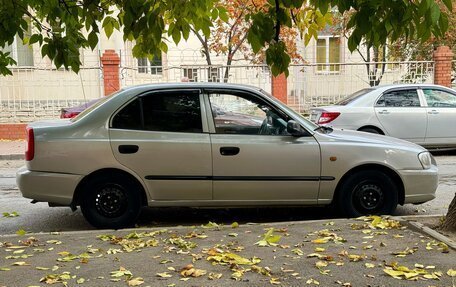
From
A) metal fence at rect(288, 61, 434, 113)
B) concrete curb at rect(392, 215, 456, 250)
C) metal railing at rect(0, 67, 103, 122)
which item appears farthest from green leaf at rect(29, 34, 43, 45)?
metal fence at rect(288, 61, 434, 113)

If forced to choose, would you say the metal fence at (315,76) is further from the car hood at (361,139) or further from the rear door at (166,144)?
the rear door at (166,144)

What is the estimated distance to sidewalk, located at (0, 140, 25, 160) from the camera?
513 inches

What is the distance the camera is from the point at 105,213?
18.7 feet

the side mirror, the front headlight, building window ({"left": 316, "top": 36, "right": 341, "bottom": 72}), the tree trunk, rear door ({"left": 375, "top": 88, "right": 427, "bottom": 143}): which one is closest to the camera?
the tree trunk

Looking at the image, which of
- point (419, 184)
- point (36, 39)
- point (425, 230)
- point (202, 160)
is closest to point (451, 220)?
point (425, 230)

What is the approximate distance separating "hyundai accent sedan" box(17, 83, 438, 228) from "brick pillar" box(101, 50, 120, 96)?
10.6m

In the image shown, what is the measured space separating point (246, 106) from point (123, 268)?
8.46 feet

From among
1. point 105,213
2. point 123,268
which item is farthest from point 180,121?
point 123,268

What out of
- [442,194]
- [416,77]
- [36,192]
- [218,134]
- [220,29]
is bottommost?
[442,194]

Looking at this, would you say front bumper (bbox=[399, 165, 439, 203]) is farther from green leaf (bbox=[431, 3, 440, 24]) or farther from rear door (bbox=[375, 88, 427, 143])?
rear door (bbox=[375, 88, 427, 143])

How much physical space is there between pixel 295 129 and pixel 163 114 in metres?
1.50

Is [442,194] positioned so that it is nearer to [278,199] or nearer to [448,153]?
[278,199]

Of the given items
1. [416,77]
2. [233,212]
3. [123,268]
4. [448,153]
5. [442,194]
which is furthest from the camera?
[416,77]

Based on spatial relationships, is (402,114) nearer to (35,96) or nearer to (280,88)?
(280,88)
